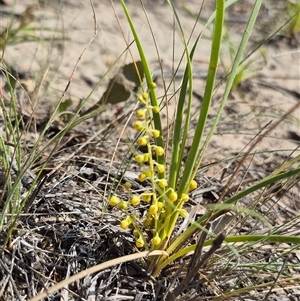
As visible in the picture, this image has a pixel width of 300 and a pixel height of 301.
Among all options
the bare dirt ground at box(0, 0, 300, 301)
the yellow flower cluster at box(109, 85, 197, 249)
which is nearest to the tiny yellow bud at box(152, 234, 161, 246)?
the yellow flower cluster at box(109, 85, 197, 249)

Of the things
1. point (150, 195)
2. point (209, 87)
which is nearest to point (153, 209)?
point (150, 195)

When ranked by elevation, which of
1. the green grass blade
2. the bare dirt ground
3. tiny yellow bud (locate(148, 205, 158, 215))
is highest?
the green grass blade

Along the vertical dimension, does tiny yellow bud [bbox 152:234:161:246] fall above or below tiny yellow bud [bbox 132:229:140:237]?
above

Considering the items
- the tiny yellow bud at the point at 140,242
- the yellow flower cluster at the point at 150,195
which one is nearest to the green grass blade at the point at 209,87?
the yellow flower cluster at the point at 150,195

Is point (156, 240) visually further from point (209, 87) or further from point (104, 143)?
point (104, 143)

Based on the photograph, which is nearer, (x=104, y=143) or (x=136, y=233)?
(x=136, y=233)

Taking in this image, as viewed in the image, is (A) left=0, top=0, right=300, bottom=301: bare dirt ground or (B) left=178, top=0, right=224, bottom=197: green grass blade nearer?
(B) left=178, top=0, right=224, bottom=197: green grass blade

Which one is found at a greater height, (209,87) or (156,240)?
(209,87)

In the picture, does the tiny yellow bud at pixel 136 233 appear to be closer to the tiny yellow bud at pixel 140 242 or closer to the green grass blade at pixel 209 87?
the tiny yellow bud at pixel 140 242

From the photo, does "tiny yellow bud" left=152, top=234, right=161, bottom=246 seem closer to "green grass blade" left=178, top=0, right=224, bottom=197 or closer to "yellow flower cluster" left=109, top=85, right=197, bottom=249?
"yellow flower cluster" left=109, top=85, right=197, bottom=249
